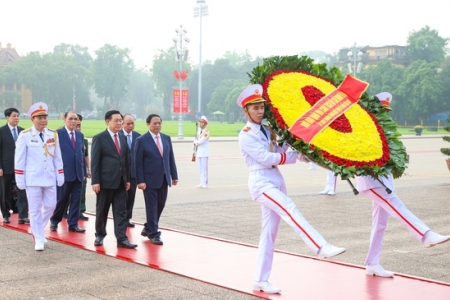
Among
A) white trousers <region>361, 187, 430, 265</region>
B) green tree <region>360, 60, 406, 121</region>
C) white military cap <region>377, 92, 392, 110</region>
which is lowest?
white trousers <region>361, 187, 430, 265</region>

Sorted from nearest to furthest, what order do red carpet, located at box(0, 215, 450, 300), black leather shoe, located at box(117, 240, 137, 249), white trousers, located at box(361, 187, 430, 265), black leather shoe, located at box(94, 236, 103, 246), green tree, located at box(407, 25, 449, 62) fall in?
red carpet, located at box(0, 215, 450, 300), white trousers, located at box(361, 187, 430, 265), black leather shoe, located at box(117, 240, 137, 249), black leather shoe, located at box(94, 236, 103, 246), green tree, located at box(407, 25, 449, 62)

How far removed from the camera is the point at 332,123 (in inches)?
229

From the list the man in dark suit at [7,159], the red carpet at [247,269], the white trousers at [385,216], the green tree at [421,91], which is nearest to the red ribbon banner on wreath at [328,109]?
the white trousers at [385,216]

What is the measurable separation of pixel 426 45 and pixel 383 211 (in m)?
96.9

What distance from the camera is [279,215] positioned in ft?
19.4

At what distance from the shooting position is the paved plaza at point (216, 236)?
6172 millimetres

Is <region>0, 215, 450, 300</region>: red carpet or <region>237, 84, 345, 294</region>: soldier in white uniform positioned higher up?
<region>237, 84, 345, 294</region>: soldier in white uniform

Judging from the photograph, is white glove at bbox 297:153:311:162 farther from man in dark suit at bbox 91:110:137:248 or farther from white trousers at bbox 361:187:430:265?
man in dark suit at bbox 91:110:137:248

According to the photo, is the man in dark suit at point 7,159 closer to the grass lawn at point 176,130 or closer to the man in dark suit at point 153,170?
the man in dark suit at point 153,170

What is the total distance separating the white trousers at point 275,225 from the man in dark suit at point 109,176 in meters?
2.89

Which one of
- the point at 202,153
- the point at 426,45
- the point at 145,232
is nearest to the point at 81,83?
the point at 426,45

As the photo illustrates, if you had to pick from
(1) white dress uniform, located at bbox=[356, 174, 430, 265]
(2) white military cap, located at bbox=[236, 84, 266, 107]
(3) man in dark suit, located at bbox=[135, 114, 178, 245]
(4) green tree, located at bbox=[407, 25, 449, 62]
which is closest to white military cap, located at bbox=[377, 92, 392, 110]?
(1) white dress uniform, located at bbox=[356, 174, 430, 265]

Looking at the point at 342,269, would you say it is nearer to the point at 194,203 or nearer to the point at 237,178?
the point at 194,203

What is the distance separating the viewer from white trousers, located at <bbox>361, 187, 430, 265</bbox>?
611cm
